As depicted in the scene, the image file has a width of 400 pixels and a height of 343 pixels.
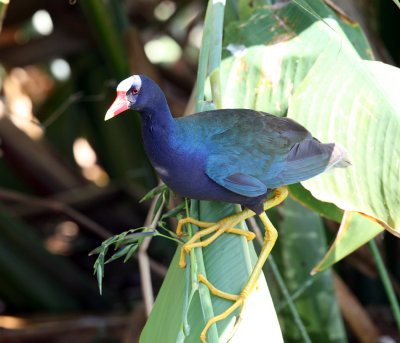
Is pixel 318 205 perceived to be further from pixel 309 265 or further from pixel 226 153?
pixel 309 265

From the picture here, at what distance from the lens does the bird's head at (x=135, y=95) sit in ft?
2.87

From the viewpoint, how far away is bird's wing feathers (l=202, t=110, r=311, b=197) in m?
0.95

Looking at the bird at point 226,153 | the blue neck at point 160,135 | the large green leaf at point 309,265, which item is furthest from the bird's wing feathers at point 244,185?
the large green leaf at point 309,265

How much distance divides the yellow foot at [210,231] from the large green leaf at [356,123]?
0.13m

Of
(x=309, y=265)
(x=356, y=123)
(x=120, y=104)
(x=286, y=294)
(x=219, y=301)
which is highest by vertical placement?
(x=120, y=104)

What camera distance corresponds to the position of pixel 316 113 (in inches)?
40.3

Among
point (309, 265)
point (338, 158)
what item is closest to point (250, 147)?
point (338, 158)

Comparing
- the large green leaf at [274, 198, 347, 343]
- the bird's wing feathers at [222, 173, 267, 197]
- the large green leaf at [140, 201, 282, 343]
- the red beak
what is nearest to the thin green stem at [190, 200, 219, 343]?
the large green leaf at [140, 201, 282, 343]

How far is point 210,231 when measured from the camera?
918 millimetres

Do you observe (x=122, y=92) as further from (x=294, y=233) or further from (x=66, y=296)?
(x=66, y=296)

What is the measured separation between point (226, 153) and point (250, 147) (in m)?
0.04

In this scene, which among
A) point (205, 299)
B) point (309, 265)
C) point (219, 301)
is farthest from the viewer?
point (309, 265)

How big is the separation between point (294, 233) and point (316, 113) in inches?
13.3

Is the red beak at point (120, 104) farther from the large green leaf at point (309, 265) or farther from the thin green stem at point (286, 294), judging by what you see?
the large green leaf at point (309, 265)
